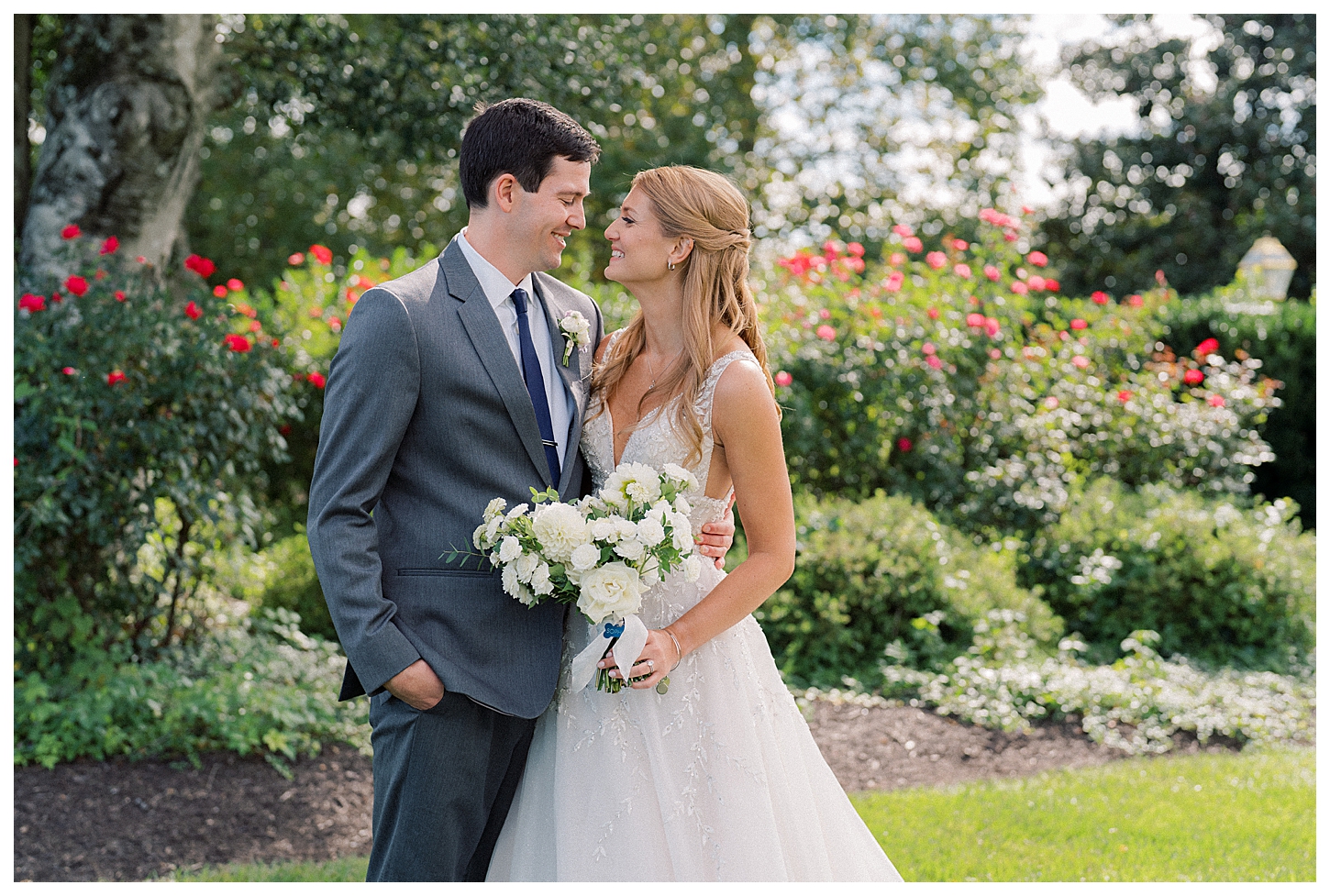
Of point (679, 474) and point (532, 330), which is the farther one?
point (532, 330)

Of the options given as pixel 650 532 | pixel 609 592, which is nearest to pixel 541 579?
pixel 609 592

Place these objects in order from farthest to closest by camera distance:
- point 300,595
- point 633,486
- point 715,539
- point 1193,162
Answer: point 1193,162, point 300,595, point 715,539, point 633,486

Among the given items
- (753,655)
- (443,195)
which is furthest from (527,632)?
(443,195)

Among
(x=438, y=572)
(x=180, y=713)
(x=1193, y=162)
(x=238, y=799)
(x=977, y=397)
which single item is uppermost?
(x=1193, y=162)

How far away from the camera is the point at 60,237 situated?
5.27m

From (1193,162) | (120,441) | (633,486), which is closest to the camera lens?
(633,486)

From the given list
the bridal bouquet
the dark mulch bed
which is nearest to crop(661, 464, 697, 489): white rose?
the bridal bouquet

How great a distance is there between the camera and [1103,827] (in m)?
4.05

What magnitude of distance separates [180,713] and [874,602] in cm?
369

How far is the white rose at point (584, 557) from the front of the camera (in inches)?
84.7

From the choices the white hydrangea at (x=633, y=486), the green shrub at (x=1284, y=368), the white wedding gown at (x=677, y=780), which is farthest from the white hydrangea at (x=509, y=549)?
the green shrub at (x=1284, y=368)

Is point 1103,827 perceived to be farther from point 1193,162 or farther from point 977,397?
point 1193,162

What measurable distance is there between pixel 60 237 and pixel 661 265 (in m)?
4.06

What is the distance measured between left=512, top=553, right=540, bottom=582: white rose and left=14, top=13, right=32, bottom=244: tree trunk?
15.0ft
